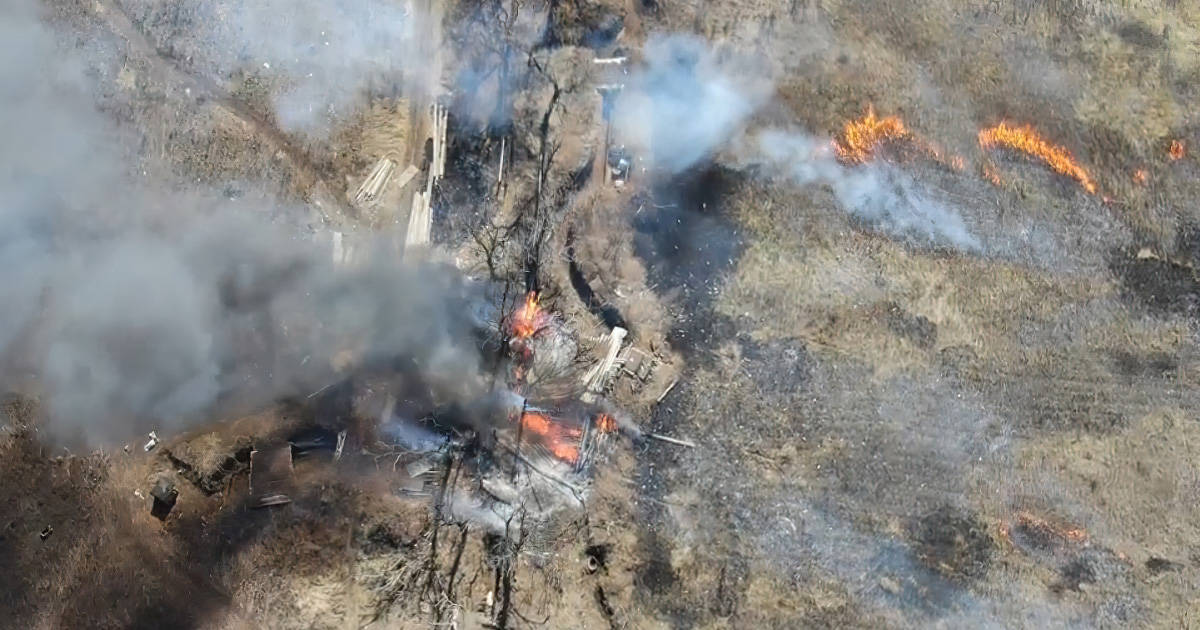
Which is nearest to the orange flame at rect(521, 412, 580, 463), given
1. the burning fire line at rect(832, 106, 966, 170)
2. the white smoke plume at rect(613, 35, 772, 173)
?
the white smoke plume at rect(613, 35, 772, 173)

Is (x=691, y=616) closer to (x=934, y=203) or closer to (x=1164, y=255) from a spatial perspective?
(x=934, y=203)

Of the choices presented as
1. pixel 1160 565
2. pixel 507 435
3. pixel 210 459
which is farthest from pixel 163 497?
pixel 1160 565

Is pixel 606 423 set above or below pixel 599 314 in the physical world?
below

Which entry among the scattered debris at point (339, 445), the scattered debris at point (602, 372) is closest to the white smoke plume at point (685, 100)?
the scattered debris at point (602, 372)

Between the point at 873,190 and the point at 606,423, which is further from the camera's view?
the point at 606,423

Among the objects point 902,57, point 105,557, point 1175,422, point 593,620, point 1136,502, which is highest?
point 902,57

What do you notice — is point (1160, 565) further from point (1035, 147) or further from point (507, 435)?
point (507, 435)

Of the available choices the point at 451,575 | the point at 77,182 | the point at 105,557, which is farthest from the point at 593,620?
the point at 77,182

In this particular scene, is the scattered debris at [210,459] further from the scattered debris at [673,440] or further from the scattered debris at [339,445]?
the scattered debris at [673,440]
